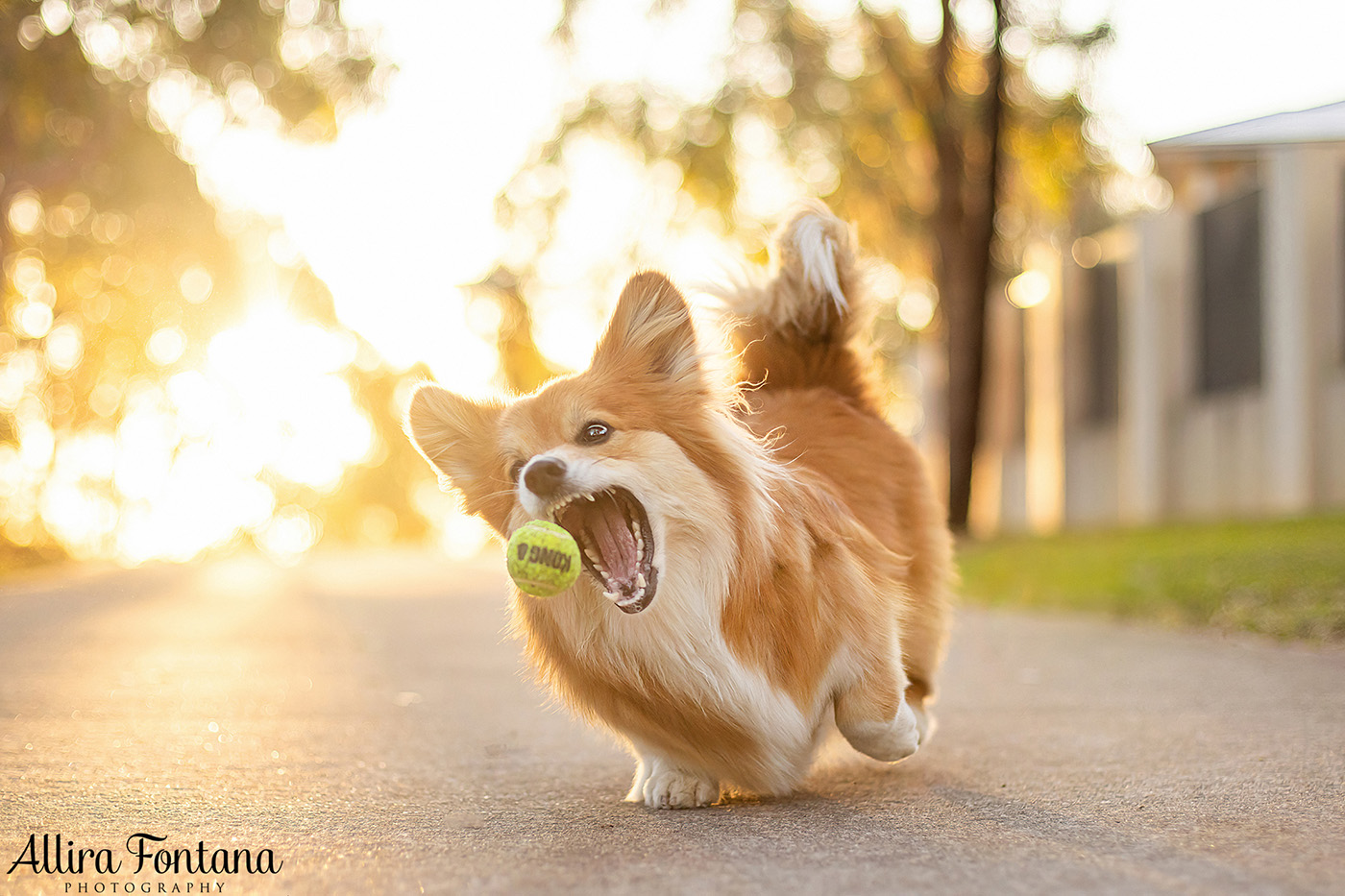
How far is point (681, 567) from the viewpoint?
3.58 m

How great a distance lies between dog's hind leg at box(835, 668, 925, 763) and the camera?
12.5ft

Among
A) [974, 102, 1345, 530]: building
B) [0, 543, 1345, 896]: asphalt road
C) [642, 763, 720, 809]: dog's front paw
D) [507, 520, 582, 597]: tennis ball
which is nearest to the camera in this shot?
[0, 543, 1345, 896]: asphalt road

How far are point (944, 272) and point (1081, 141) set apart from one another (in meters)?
2.40

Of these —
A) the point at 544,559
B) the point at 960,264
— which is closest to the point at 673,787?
the point at 544,559

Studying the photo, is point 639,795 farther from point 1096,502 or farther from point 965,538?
point 1096,502

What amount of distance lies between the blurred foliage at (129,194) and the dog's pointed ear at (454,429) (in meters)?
13.2

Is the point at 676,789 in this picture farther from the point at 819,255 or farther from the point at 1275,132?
the point at 1275,132

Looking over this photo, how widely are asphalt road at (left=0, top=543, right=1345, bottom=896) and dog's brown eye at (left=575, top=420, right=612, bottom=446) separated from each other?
862mm

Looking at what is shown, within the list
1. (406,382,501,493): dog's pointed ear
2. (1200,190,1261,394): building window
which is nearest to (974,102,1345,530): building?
(1200,190,1261,394): building window

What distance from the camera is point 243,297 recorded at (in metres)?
23.1

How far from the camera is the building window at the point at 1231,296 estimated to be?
16062mm

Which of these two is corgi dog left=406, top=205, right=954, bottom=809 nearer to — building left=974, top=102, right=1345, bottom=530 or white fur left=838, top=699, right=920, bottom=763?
white fur left=838, top=699, right=920, bottom=763

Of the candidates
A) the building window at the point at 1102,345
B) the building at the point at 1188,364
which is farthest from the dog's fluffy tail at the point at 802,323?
the building window at the point at 1102,345

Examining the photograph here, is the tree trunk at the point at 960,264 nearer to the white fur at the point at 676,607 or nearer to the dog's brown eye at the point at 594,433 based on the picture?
the white fur at the point at 676,607
